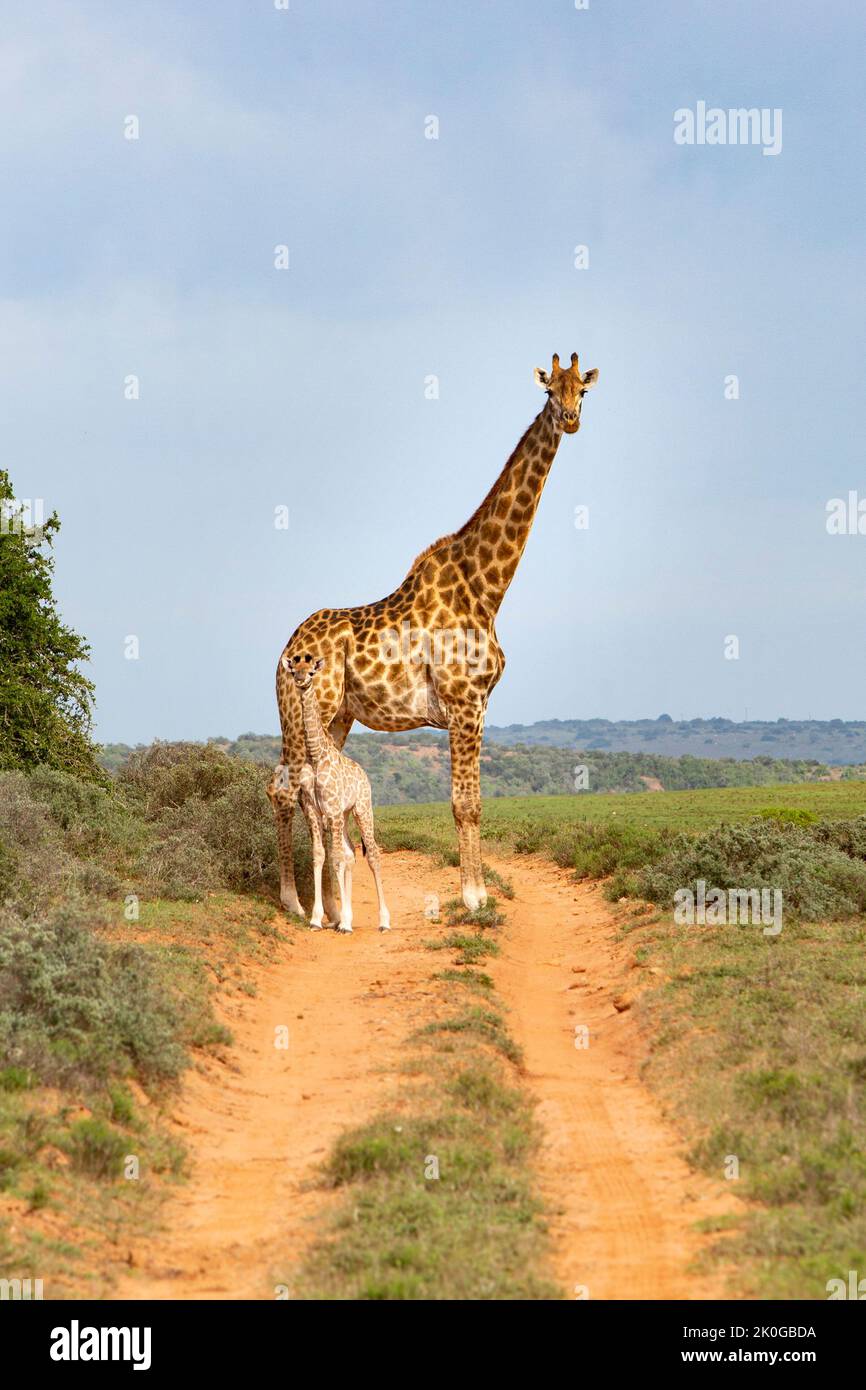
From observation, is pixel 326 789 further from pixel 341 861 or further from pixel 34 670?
pixel 34 670

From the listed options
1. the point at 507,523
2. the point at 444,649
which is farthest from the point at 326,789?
the point at 507,523

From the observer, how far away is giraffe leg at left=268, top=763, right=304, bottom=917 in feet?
61.9

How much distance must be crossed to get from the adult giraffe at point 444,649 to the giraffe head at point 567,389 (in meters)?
0.30

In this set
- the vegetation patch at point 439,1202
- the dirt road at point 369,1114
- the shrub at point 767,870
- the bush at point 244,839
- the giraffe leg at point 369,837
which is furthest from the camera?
the bush at point 244,839

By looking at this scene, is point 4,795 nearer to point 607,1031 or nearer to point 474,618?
point 474,618

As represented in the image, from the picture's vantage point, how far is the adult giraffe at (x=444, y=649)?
18.4m

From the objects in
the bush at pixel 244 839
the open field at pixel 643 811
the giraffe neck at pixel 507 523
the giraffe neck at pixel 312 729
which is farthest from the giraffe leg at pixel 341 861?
the open field at pixel 643 811

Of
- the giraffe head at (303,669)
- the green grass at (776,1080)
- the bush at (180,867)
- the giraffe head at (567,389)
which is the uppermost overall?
the giraffe head at (567,389)

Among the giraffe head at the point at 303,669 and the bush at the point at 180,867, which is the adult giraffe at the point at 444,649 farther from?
the bush at the point at 180,867

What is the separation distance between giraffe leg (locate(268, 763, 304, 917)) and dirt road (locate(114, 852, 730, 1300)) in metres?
1.71

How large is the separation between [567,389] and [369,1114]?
433 inches

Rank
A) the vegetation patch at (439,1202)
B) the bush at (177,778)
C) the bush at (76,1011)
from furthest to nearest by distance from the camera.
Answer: the bush at (177,778), the bush at (76,1011), the vegetation patch at (439,1202)
